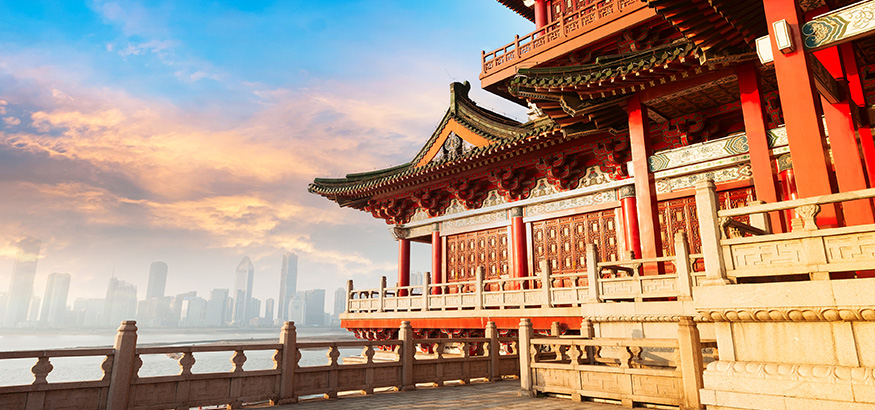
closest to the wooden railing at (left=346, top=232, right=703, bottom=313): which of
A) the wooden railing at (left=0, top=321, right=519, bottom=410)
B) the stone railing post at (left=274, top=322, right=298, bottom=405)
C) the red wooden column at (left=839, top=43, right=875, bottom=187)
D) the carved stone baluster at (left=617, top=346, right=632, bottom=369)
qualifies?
the carved stone baluster at (left=617, top=346, right=632, bottom=369)

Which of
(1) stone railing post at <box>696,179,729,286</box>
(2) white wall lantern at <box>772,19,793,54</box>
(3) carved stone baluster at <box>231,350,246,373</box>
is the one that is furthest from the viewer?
(3) carved stone baluster at <box>231,350,246,373</box>

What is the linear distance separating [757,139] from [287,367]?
8.68 m

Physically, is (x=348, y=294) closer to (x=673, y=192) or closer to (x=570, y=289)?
(x=570, y=289)

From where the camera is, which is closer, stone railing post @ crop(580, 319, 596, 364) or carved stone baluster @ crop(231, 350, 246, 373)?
carved stone baluster @ crop(231, 350, 246, 373)

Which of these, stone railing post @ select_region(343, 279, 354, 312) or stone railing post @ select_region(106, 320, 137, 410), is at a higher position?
stone railing post @ select_region(343, 279, 354, 312)

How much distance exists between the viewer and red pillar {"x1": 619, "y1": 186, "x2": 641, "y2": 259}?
12727 millimetres

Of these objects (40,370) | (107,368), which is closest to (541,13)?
(107,368)

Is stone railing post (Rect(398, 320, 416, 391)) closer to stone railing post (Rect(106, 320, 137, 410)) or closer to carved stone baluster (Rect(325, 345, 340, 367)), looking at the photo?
carved stone baluster (Rect(325, 345, 340, 367))

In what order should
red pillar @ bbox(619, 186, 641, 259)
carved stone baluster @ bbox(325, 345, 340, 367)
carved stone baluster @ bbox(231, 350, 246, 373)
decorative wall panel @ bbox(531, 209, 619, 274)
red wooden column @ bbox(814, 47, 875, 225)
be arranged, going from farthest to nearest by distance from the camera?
decorative wall panel @ bbox(531, 209, 619, 274) < red pillar @ bbox(619, 186, 641, 259) < carved stone baluster @ bbox(325, 345, 340, 367) < carved stone baluster @ bbox(231, 350, 246, 373) < red wooden column @ bbox(814, 47, 875, 225)

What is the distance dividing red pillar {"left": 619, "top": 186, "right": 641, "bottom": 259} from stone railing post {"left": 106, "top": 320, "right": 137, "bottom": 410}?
10778 mm

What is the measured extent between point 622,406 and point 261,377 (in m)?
5.39

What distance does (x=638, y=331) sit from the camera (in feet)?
28.0

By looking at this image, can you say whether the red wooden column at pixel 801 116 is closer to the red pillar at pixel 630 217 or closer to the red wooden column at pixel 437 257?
the red pillar at pixel 630 217

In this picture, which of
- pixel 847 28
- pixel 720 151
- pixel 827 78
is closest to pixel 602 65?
pixel 720 151
